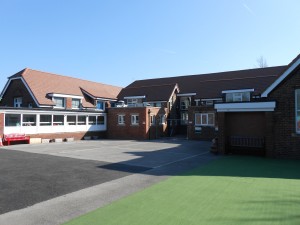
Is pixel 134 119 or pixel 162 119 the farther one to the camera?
pixel 162 119

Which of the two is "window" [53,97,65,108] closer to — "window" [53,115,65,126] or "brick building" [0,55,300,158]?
"brick building" [0,55,300,158]

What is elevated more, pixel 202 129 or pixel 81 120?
pixel 81 120

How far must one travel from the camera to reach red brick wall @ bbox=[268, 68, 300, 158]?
14.1 metres

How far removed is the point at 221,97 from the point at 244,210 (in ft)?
93.9

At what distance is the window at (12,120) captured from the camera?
23906 millimetres

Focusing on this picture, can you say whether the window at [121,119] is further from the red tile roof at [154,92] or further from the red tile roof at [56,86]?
the red tile roof at [154,92]

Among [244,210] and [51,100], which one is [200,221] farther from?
[51,100]

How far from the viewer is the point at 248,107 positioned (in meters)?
15.5

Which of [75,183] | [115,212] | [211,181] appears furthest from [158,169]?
[115,212]

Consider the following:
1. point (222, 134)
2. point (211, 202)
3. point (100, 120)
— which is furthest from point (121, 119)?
point (211, 202)

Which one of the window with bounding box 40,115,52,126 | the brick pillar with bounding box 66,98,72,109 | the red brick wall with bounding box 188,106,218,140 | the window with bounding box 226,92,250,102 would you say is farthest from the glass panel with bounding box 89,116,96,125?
the window with bounding box 226,92,250,102

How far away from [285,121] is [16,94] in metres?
29.2

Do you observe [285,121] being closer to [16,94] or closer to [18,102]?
[18,102]

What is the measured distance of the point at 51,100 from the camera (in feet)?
103
